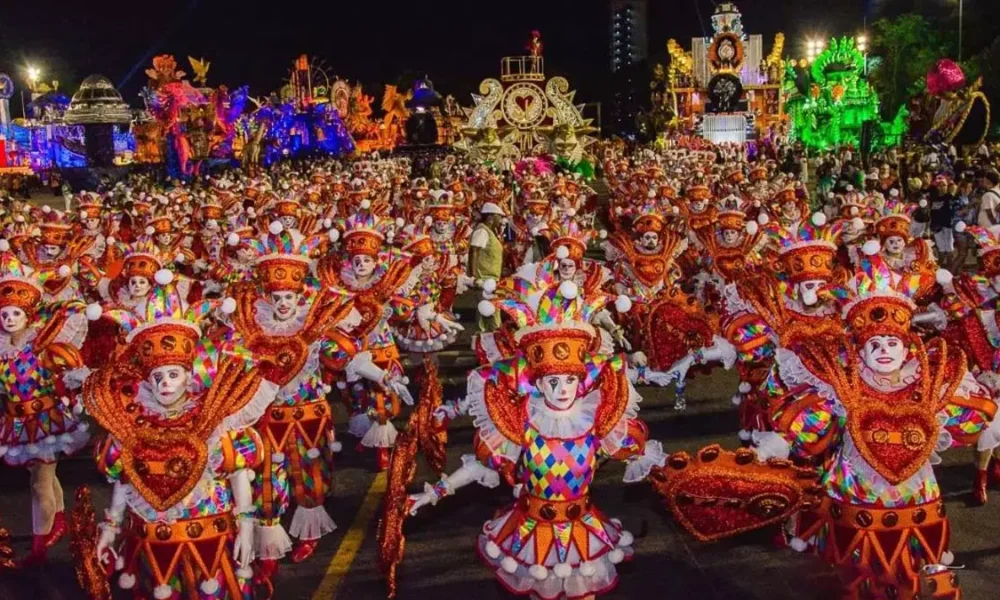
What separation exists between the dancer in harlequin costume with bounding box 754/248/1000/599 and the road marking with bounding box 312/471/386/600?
2.82 m

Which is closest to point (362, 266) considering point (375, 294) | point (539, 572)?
point (375, 294)

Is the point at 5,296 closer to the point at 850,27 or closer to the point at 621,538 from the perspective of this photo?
the point at 621,538

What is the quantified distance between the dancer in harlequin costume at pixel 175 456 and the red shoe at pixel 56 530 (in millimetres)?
2152

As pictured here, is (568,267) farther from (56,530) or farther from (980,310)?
(56,530)

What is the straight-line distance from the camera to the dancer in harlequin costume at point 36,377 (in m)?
6.44

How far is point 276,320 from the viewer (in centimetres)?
624

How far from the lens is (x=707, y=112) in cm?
7212

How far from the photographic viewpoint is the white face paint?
1027 centimetres

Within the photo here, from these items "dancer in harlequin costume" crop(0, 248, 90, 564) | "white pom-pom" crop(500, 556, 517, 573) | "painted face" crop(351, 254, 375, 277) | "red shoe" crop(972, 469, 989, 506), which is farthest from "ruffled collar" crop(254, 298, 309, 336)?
"red shoe" crop(972, 469, 989, 506)

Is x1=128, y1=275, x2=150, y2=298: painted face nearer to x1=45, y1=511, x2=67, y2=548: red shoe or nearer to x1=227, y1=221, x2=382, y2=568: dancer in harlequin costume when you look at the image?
x1=227, y1=221, x2=382, y2=568: dancer in harlequin costume

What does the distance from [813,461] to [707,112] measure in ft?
226

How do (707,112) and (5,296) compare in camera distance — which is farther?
(707,112)

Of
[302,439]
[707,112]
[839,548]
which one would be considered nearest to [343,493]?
[302,439]

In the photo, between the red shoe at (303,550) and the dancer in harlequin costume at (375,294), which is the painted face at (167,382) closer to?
the red shoe at (303,550)
